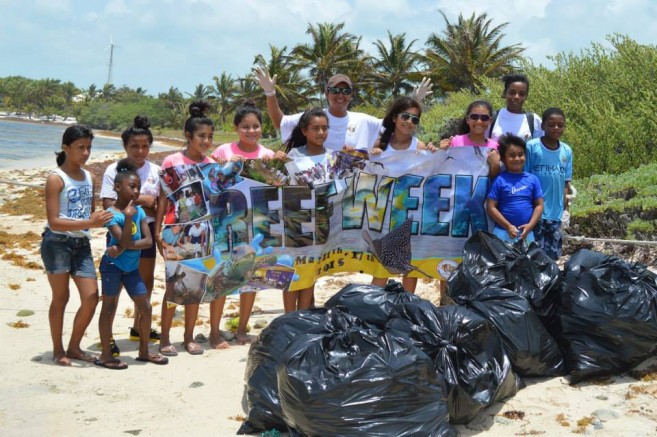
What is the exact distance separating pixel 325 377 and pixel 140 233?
6.74 feet

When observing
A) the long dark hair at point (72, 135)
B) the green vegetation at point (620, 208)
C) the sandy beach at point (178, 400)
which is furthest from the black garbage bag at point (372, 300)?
the green vegetation at point (620, 208)

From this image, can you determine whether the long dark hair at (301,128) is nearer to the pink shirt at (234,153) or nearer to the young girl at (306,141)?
the young girl at (306,141)

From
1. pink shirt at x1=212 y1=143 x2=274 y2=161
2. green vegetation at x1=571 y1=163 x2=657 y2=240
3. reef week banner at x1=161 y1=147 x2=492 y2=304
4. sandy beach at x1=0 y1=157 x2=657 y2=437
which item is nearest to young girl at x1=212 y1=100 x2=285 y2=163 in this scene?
pink shirt at x1=212 y1=143 x2=274 y2=161

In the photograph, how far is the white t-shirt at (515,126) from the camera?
17.2 feet

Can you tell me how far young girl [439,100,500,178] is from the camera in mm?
4961

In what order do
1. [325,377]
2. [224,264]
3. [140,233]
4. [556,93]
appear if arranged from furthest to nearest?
[556,93] < [224,264] < [140,233] < [325,377]

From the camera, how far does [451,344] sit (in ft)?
11.8

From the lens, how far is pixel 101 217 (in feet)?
14.1

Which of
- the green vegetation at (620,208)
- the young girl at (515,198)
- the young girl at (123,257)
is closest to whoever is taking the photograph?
the young girl at (123,257)

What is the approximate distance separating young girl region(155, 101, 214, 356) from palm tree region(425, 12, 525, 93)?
34399 mm

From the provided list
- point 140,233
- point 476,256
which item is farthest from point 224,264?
point 476,256

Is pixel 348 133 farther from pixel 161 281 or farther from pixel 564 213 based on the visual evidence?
pixel 161 281

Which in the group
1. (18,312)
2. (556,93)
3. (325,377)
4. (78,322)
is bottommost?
(18,312)

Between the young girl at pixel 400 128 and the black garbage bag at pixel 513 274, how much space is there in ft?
3.39
